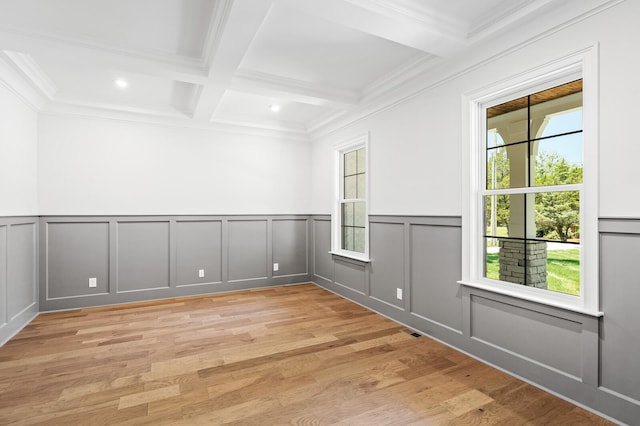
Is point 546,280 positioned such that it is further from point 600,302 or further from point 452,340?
point 452,340

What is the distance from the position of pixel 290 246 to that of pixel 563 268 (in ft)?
13.1

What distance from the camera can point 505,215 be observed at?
9.05 ft

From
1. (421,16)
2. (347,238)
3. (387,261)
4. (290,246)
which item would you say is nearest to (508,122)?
(421,16)

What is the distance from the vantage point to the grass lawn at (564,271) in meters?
2.29

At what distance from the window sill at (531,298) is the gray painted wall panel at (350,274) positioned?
1.64 meters

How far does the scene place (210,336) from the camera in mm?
3379

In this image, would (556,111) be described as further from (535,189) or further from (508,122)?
(535,189)

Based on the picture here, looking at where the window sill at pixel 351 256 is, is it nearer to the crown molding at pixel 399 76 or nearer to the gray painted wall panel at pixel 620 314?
the crown molding at pixel 399 76

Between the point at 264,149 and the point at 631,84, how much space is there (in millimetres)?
4508

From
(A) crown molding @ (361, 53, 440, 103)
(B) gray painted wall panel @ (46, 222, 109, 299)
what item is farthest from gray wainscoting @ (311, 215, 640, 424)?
(B) gray painted wall panel @ (46, 222, 109, 299)

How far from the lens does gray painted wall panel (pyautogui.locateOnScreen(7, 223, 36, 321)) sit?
11.2 ft

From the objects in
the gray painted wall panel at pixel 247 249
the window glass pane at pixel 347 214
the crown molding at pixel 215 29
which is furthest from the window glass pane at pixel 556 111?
the gray painted wall panel at pixel 247 249

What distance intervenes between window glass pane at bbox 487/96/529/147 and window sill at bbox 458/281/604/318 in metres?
1.18

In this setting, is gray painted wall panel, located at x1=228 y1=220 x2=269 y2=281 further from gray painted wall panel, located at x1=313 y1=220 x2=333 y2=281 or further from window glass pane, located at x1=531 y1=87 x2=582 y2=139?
window glass pane, located at x1=531 y1=87 x2=582 y2=139
